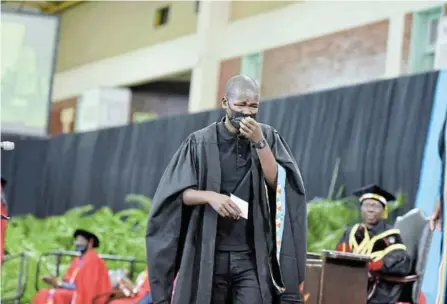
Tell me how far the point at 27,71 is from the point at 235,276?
→ 45.6ft

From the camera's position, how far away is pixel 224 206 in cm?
530

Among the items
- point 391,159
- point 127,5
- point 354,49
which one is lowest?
point 391,159

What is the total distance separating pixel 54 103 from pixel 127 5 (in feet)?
13.9

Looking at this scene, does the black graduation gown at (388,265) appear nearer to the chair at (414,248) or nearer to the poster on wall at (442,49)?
the chair at (414,248)

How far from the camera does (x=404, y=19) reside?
50.2ft

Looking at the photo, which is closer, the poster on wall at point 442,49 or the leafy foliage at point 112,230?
the leafy foliage at point 112,230

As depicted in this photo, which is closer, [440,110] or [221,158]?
[221,158]

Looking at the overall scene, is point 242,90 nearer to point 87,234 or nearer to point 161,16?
point 87,234

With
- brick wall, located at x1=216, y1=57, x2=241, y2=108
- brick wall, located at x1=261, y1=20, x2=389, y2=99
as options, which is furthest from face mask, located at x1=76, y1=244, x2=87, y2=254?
brick wall, located at x1=216, y1=57, x2=241, y2=108

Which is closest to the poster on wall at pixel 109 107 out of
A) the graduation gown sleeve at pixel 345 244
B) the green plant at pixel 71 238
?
the green plant at pixel 71 238

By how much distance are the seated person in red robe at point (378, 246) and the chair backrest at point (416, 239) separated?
5.6 inches

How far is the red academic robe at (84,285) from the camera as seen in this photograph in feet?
37.2

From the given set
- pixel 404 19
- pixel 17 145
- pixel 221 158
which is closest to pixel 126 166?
pixel 17 145

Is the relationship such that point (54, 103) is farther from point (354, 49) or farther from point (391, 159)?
point (391, 159)
